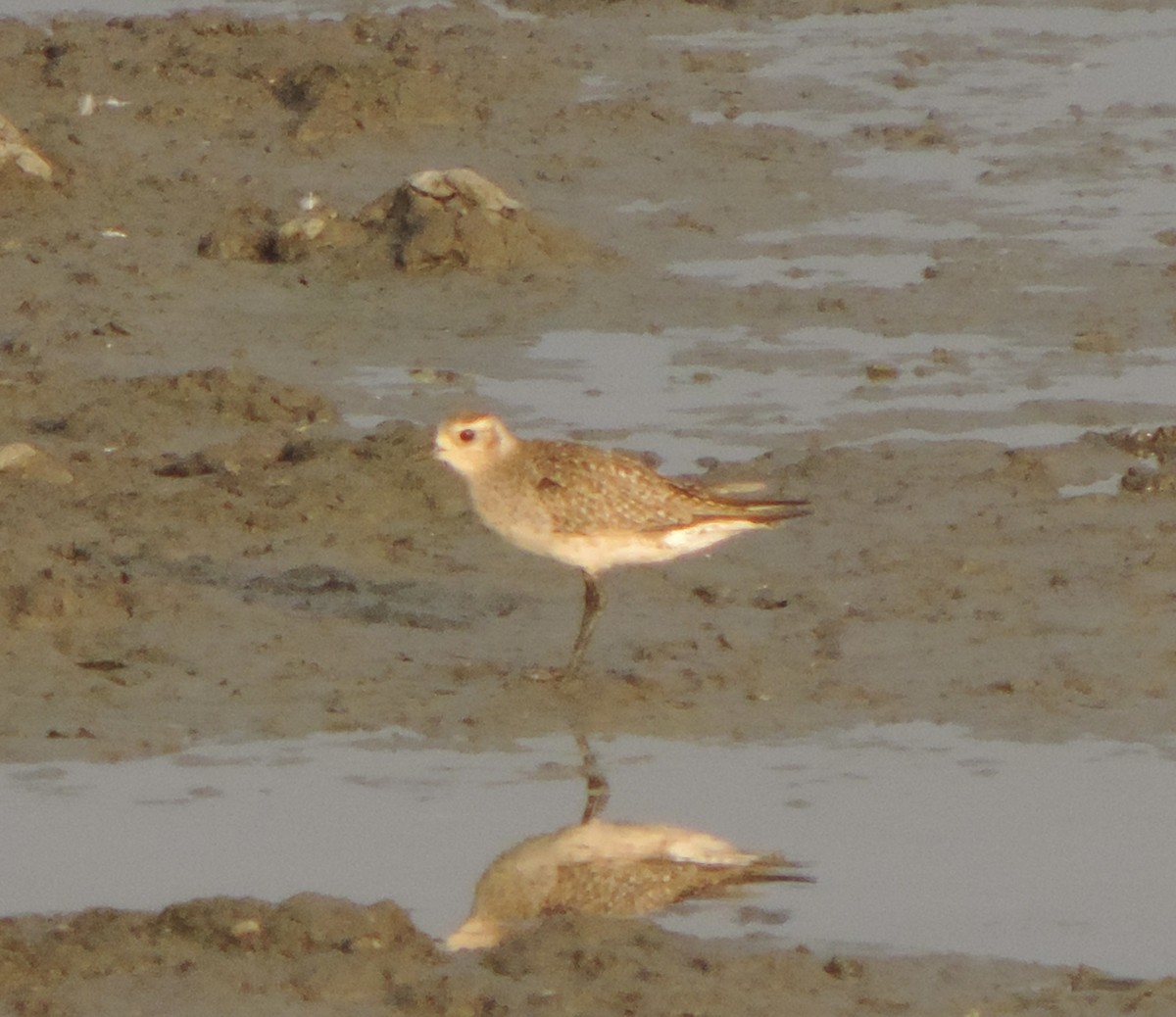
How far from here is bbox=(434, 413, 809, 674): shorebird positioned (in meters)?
9.30

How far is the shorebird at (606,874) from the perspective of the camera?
7301 millimetres

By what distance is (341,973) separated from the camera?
6.81 m

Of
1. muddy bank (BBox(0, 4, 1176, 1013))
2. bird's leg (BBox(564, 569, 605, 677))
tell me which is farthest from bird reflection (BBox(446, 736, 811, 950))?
bird's leg (BBox(564, 569, 605, 677))

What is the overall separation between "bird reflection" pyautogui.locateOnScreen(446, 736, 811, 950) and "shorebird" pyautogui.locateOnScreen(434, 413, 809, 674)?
4.90 ft

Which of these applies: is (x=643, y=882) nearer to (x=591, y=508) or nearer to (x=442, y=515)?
(x=591, y=508)

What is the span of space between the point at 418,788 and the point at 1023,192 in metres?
8.77

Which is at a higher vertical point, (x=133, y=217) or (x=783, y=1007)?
(x=133, y=217)

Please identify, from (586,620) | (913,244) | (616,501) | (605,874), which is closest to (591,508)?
(616,501)

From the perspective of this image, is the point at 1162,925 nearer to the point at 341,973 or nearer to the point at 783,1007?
the point at 783,1007

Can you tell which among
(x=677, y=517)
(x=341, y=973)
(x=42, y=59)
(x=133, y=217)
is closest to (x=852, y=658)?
(x=677, y=517)

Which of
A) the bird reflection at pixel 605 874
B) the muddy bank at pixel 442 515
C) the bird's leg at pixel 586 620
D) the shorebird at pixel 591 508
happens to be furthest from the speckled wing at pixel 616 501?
the bird reflection at pixel 605 874

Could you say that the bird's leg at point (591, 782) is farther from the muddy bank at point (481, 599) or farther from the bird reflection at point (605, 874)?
the muddy bank at point (481, 599)

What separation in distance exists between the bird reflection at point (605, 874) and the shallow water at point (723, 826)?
0.08 metres

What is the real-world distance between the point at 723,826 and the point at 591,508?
1721 millimetres
